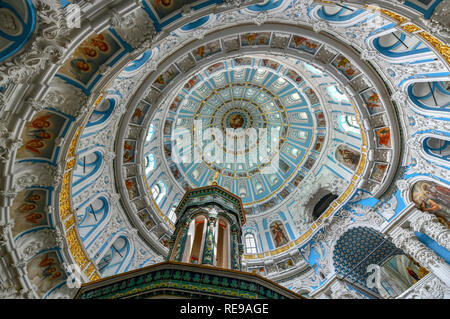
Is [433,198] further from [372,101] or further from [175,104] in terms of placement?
[175,104]

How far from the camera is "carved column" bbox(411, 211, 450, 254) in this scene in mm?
11462

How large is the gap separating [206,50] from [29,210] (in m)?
11.8

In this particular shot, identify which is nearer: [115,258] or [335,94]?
[115,258]

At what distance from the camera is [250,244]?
914 inches

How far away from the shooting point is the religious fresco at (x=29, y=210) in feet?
28.7

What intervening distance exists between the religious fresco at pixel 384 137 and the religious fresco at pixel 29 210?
61.2ft

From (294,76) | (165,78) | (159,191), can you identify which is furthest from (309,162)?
(165,78)

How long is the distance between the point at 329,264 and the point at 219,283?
44.8ft

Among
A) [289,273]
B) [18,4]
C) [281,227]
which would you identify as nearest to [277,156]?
[281,227]

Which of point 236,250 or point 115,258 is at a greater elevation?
point 115,258

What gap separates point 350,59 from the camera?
13820mm

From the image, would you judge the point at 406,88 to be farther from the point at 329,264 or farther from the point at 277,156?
the point at 277,156

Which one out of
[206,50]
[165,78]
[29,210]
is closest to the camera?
[29,210]

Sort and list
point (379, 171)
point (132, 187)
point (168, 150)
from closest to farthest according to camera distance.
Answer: point (379, 171), point (132, 187), point (168, 150)
